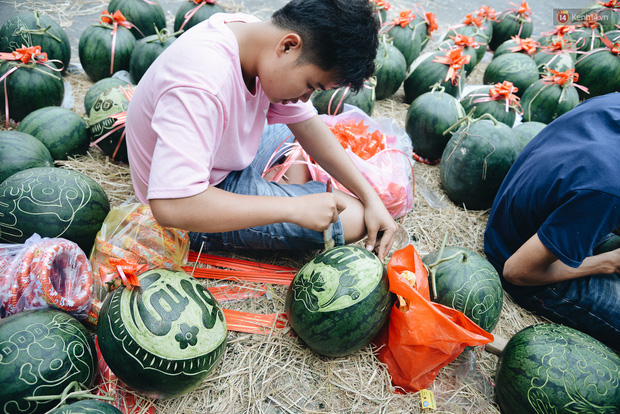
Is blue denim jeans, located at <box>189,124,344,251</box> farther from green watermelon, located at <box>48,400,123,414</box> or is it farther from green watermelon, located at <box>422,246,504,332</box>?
green watermelon, located at <box>48,400,123,414</box>

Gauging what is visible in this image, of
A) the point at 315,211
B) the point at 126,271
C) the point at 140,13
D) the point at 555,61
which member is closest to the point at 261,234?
the point at 315,211

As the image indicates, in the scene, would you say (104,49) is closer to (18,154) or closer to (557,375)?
(18,154)

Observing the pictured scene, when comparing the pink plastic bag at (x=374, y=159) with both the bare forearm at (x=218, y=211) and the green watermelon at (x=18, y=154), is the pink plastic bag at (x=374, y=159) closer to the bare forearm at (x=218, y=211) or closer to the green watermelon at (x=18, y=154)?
the bare forearm at (x=218, y=211)

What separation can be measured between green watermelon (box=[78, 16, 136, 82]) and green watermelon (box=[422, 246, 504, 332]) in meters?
3.64

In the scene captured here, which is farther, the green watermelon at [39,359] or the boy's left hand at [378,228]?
the boy's left hand at [378,228]

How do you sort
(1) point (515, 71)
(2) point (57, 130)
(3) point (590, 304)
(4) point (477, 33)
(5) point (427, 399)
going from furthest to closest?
(4) point (477, 33) → (1) point (515, 71) → (2) point (57, 130) → (3) point (590, 304) → (5) point (427, 399)

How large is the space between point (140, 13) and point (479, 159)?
403 centimetres

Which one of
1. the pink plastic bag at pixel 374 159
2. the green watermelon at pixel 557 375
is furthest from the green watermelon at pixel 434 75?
the green watermelon at pixel 557 375

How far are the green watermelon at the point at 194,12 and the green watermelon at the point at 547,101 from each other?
3.59 meters

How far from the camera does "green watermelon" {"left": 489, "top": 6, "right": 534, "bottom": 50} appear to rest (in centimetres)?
618

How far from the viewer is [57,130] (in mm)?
3045

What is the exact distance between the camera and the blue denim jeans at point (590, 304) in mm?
2352

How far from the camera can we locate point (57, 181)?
2.27 m

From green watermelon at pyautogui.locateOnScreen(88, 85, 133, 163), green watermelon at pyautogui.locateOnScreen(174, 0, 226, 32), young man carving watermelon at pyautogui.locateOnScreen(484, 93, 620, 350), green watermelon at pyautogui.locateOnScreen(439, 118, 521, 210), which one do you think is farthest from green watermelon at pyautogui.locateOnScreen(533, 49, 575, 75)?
green watermelon at pyautogui.locateOnScreen(88, 85, 133, 163)
